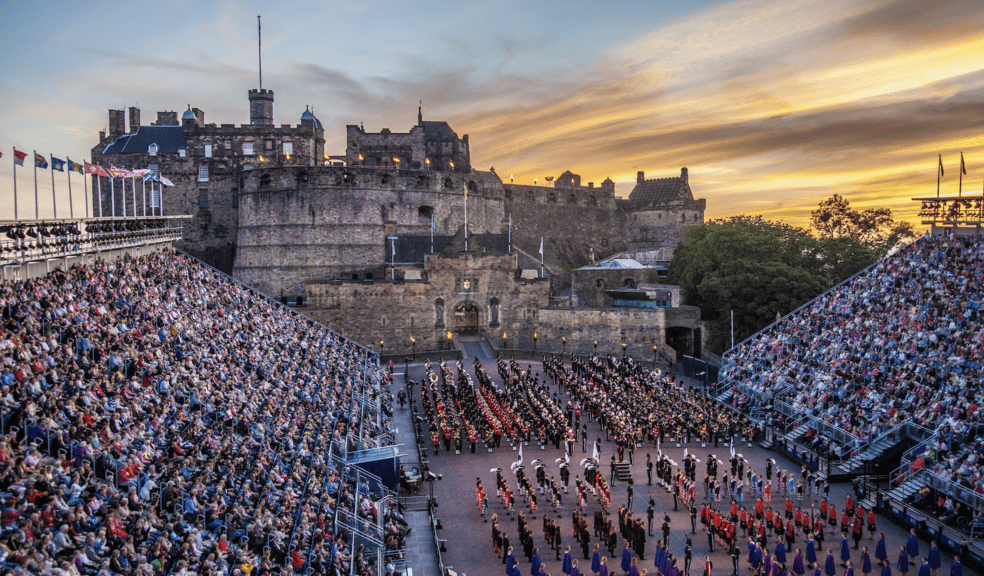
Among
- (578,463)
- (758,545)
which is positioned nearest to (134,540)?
(758,545)

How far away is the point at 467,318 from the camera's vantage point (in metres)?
54.0

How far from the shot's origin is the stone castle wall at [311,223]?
188 feet

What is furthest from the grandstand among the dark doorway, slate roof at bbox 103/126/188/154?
slate roof at bbox 103/126/188/154

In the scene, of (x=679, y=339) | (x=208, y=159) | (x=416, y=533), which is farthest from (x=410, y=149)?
(x=416, y=533)

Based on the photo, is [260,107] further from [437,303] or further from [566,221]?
[566,221]

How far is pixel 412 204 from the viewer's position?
61.1 meters

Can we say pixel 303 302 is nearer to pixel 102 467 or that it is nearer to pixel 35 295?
pixel 35 295

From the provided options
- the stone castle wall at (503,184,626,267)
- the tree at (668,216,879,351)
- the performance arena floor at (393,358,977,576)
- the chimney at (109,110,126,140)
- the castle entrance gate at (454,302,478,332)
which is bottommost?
the performance arena floor at (393,358,977,576)

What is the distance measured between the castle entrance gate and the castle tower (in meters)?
24.5

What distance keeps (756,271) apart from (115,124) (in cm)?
5398

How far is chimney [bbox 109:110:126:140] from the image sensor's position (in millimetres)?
62094

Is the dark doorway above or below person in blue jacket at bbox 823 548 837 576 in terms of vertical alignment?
above

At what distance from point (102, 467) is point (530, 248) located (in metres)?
57.2

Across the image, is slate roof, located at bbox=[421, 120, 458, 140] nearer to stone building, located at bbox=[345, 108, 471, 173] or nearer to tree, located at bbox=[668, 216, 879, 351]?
stone building, located at bbox=[345, 108, 471, 173]
